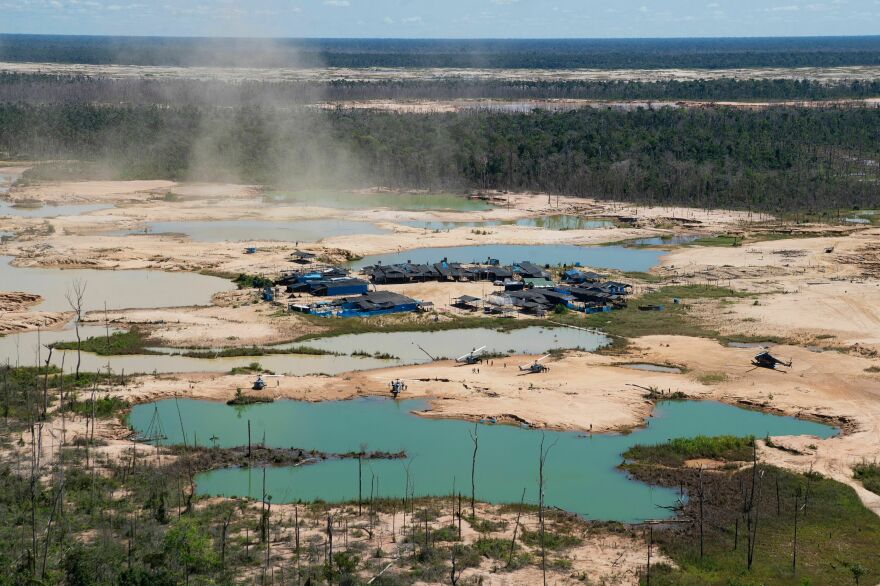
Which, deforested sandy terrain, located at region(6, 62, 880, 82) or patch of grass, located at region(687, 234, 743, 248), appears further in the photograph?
deforested sandy terrain, located at region(6, 62, 880, 82)

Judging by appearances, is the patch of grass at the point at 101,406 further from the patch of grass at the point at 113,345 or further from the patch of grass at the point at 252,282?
the patch of grass at the point at 252,282

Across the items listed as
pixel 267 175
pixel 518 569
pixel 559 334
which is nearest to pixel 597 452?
pixel 518 569

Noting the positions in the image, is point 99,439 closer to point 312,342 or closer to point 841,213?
point 312,342

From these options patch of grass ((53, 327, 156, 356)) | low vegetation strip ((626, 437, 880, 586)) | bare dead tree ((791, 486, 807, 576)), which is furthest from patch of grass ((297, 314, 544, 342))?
bare dead tree ((791, 486, 807, 576))

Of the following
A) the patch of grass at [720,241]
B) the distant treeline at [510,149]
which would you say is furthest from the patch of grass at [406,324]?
the distant treeline at [510,149]

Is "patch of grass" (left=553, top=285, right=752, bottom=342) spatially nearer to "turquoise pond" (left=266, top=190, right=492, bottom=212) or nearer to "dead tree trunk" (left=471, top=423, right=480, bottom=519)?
"dead tree trunk" (left=471, top=423, right=480, bottom=519)

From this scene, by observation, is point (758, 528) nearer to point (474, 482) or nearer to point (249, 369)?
point (474, 482)
